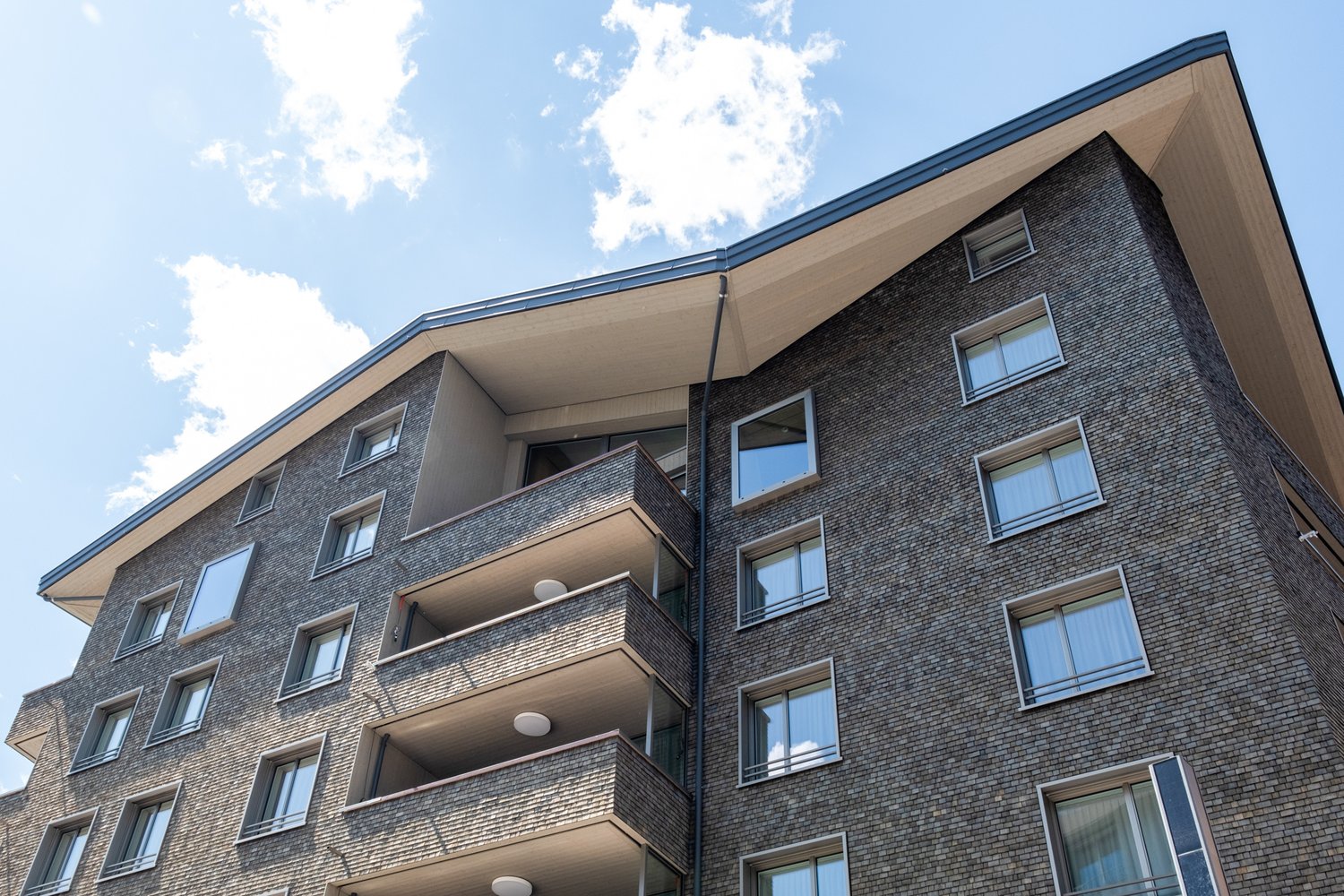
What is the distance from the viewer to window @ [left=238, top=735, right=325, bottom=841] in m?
22.0

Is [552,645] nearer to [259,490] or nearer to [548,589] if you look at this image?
[548,589]

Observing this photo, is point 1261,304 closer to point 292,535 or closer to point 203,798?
point 292,535

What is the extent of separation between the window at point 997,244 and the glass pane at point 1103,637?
7710mm

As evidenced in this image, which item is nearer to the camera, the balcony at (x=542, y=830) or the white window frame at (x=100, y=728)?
the balcony at (x=542, y=830)

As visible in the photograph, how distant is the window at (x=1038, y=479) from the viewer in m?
18.3

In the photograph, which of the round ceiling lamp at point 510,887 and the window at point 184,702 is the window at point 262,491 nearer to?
the window at point 184,702

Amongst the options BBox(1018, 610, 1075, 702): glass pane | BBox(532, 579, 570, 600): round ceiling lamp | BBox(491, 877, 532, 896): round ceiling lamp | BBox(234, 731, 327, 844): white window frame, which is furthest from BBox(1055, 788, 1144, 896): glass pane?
BBox(234, 731, 327, 844): white window frame

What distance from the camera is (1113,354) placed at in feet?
62.9

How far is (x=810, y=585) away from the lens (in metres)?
20.8

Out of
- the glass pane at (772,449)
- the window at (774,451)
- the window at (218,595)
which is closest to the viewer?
the window at (774,451)

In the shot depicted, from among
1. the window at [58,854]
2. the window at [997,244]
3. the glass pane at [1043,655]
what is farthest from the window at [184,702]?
the window at [997,244]

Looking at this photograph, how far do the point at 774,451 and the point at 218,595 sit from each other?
1402cm

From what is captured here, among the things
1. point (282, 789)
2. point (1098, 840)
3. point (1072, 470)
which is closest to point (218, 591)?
point (282, 789)

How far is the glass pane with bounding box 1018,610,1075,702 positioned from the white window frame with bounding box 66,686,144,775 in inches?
787
